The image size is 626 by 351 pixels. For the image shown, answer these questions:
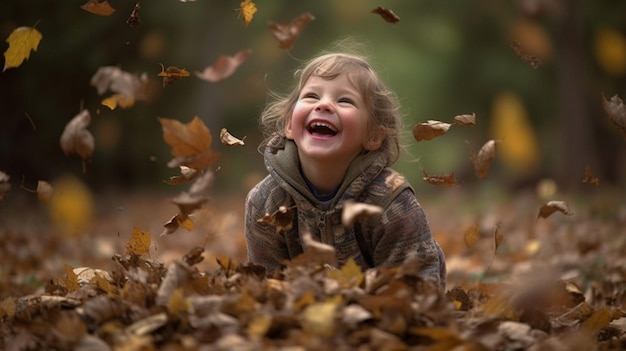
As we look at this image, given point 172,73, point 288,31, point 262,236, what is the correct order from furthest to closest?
point 262,236
point 172,73
point 288,31

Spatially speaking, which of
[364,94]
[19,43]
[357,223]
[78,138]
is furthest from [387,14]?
[19,43]

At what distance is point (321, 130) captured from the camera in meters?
3.02

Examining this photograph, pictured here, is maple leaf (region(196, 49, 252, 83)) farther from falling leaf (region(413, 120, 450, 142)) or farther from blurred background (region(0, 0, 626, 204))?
blurred background (region(0, 0, 626, 204))

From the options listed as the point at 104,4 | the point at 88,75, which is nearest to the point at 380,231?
the point at 104,4

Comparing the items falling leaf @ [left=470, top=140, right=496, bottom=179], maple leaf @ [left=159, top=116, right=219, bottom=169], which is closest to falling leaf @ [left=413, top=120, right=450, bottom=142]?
falling leaf @ [left=470, top=140, right=496, bottom=179]

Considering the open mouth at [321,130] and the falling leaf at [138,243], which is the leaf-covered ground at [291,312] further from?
the open mouth at [321,130]

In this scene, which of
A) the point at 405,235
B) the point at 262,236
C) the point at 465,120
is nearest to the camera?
the point at 465,120

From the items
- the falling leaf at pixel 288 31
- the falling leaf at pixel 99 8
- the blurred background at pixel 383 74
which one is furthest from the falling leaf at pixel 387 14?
the blurred background at pixel 383 74

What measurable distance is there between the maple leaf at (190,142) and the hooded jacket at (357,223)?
0.61 m

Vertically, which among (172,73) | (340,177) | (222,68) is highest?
(222,68)

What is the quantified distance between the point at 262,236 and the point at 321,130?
1.80ft

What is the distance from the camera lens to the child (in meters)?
2.99

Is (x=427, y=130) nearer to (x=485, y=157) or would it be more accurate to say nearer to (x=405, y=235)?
(x=485, y=157)

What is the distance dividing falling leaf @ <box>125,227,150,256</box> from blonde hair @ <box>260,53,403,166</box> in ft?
2.78
